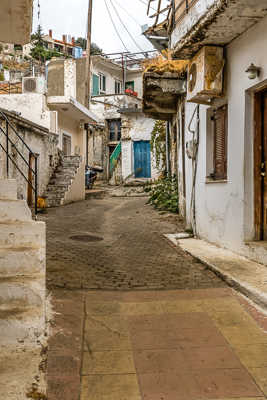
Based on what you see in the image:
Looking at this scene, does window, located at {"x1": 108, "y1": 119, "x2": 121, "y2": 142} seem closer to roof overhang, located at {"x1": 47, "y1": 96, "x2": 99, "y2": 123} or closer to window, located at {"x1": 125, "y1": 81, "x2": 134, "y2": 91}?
window, located at {"x1": 125, "y1": 81, "x2": 134, "y2": 91}

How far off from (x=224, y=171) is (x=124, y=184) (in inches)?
645

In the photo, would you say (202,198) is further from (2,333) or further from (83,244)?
(2,333)

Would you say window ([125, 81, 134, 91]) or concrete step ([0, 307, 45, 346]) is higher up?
window ([125, 81, 134, 91])

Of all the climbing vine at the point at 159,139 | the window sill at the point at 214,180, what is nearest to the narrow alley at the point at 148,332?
the window sill at the point at 214,180

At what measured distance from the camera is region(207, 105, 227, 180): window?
6.96m

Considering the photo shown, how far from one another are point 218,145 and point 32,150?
833cm

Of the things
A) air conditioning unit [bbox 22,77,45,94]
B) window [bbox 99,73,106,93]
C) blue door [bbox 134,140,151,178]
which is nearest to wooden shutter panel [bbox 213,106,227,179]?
air conditioning unit [bbox 22,77,45,94]

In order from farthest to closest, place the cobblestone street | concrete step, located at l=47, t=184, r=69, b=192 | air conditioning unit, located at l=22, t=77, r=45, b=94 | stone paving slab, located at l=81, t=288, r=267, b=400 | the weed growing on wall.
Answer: air conditioning unit, located at l=22, t=77, r=45, b=94 → concrete step, located at l=47, t=184, r=69, b=192 → the weed growing on wall → the cobblestone street → stone paving slab, located at l=81, t=288, r=267, b=400

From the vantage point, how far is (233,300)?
4227 mm

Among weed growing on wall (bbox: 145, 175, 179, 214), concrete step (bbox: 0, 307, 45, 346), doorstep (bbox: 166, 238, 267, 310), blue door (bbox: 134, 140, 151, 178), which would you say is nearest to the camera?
concrete step (bbox: 0, 307, 45, 346)

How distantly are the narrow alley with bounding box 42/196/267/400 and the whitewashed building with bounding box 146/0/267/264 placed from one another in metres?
1.08

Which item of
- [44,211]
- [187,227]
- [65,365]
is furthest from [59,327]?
[44,211]

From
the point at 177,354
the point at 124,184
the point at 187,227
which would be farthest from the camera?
the point at 124,184

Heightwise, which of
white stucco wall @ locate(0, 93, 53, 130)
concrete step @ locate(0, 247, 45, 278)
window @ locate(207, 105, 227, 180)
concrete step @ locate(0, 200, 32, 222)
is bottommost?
concrete step @ locate(0, 247, 45, 278)
